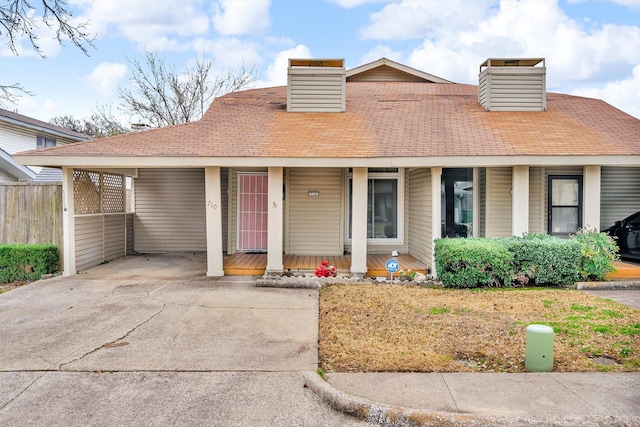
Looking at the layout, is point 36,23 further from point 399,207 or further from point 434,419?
point 399,207

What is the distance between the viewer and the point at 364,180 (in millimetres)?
8992

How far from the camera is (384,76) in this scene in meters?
14.9

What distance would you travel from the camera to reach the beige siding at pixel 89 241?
960 cm

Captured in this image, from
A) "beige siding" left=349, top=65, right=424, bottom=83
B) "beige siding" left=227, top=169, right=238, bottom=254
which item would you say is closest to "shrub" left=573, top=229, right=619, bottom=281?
"beige siding" left=227, top=169, right=238, bottom=254

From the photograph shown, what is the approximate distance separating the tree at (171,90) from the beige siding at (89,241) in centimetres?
1575

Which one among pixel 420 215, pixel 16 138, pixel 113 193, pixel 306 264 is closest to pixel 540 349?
pixel 420 215

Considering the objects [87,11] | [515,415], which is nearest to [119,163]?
[87,11]

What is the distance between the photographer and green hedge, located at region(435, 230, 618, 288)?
316 inches

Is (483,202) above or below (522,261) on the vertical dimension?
above

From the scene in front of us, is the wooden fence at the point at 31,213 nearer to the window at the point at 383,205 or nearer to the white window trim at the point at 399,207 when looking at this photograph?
the white window trim at the point at 399,207

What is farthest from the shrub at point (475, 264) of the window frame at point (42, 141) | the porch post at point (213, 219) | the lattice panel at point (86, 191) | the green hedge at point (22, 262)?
the window frame at point (42, 141)

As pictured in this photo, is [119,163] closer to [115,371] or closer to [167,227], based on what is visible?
[167,227]

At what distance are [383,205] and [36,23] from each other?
785 cm

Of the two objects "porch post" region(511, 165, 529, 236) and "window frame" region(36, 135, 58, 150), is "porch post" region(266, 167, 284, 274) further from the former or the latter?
"window frame" region(36, 135, 58, 150)
